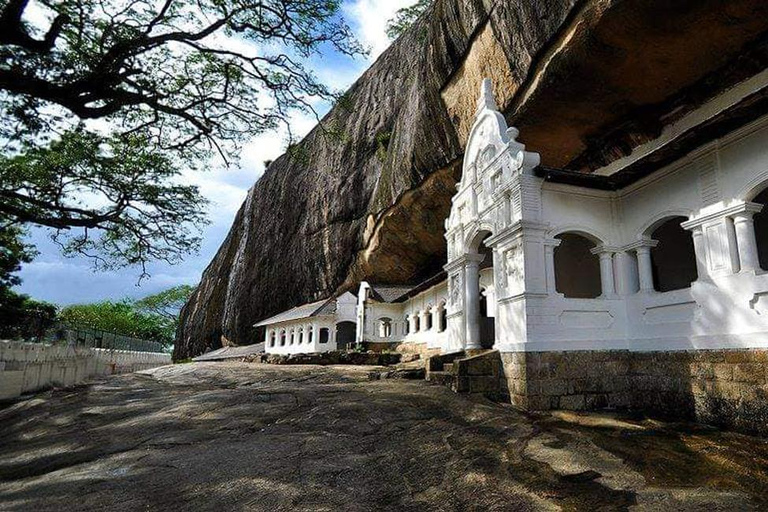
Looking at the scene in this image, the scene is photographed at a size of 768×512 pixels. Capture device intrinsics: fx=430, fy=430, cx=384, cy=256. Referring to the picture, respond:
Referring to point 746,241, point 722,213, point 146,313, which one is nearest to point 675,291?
point 746,241

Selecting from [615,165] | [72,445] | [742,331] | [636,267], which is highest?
[615,165]

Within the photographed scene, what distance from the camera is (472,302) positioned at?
11.6 metres

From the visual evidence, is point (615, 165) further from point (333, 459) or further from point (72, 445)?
point (72, 445)

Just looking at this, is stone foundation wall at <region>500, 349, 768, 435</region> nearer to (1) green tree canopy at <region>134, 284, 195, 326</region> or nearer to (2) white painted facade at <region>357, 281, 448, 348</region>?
(2) white painted facade at <region>357, 281, 448, 348</region>

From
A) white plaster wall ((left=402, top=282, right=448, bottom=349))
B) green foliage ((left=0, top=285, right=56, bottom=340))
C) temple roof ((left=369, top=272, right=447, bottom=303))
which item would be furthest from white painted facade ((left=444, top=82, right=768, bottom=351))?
green foliage ((left=0, top=285, right=56, bottom=340))

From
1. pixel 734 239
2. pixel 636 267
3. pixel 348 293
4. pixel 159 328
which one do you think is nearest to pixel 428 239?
pixel 348 293

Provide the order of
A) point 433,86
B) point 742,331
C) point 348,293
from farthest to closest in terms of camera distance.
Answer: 1. point 348,293
2. point 433,86
3. point 742,331

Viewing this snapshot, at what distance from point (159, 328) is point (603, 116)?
68208 millimetres

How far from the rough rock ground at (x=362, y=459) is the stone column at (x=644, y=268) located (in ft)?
9.34

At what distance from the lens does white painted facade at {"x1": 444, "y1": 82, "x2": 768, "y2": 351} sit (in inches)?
263

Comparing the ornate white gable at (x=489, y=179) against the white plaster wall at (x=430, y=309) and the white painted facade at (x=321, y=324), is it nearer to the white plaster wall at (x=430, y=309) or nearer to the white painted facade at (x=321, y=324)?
the white plaster wall at (x=430, y=309)

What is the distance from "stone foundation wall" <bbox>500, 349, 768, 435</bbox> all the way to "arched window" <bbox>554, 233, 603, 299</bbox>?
3.35m

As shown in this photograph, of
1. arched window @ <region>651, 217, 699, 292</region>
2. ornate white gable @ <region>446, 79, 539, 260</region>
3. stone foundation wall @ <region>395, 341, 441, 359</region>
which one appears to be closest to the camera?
ornate white gable @ <region>446, 79, 539, 260</region>

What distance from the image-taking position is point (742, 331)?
21.3 feet
